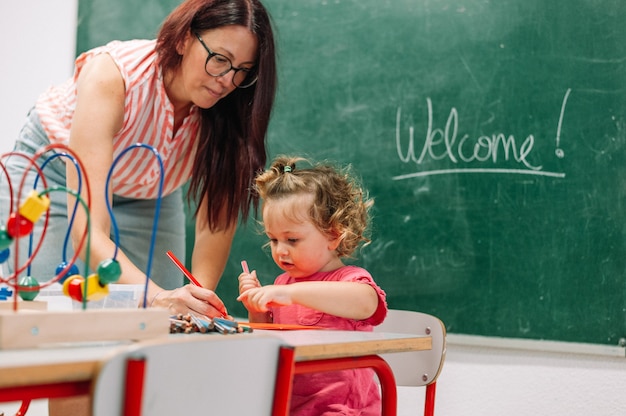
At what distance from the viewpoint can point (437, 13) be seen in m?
2.39

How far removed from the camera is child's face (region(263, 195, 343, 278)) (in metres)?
1.74

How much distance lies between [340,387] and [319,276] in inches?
12.2

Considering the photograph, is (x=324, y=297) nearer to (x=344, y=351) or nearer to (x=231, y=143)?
(x=344, y=351)

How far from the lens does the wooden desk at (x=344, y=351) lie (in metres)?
1.07

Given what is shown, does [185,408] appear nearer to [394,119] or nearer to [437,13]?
[394,119]

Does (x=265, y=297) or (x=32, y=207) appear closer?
(x=32, y=207)

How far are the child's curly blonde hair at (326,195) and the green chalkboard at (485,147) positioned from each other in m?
0.53

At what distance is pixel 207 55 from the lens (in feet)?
5.91

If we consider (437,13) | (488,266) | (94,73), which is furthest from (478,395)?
(94,73)

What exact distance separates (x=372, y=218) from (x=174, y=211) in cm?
64

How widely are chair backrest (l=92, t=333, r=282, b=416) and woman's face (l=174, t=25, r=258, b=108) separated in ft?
3.25

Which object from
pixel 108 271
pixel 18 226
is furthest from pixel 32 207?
pixel 108 271

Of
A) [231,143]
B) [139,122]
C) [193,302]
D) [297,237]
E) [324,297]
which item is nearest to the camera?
[193,302]

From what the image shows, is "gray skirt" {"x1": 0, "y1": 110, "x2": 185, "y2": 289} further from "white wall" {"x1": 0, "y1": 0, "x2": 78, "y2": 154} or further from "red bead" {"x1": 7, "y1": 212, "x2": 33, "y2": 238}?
"white wall" {"x1": 0, "y1": 0, "x2": 78, "y2": 154}
